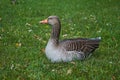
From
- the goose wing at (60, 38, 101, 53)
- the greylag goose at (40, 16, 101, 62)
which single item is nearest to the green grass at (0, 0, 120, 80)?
the greylag goose at (40, 16, 101, 62)

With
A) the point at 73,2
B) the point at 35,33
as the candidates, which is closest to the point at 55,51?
the point at 35,33

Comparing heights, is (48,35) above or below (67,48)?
below

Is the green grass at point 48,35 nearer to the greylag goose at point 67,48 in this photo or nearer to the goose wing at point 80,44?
the greylag goose at point 67,48

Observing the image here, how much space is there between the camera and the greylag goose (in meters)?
8.02

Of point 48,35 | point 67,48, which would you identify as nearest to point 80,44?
point 67,48

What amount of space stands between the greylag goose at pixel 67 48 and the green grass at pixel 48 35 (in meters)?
0.16

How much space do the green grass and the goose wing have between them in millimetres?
267

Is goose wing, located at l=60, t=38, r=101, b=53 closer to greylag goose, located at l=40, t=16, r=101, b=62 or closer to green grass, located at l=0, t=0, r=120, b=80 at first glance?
greylag goose, located at l=40, t=16, r=101, b=62

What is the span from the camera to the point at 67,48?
809 cm

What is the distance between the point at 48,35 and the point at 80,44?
11.0 feet

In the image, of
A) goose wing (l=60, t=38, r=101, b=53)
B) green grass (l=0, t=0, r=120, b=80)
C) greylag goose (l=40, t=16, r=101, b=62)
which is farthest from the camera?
goose wing (l=60, t=38, r=101, b=53)

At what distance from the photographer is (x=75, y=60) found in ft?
26.5

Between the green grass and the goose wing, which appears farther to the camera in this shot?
the goose wing

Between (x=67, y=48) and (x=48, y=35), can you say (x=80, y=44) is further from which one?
(x=48, y=35)
